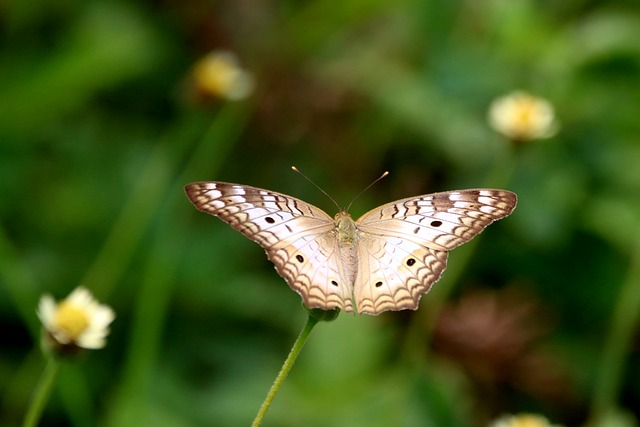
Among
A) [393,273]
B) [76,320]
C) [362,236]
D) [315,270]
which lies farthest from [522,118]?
[76,320]

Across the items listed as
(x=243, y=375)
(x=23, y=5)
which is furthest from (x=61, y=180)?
(x=243, y=375)

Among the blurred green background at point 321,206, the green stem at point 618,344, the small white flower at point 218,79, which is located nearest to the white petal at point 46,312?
the blurred green background at point 321,206

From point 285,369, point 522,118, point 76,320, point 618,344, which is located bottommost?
point 76,320

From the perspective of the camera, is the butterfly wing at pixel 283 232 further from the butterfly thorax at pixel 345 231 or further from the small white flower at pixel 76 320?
the small white flower at pixel 76 320

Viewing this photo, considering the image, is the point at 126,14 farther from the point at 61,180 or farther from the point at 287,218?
the point at 287,218

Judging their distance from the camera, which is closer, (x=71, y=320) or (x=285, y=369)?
(x=285, y=369)

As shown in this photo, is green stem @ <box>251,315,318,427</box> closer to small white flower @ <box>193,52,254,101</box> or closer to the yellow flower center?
the yellow flower center

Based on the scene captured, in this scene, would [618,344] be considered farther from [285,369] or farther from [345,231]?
[285,369]
